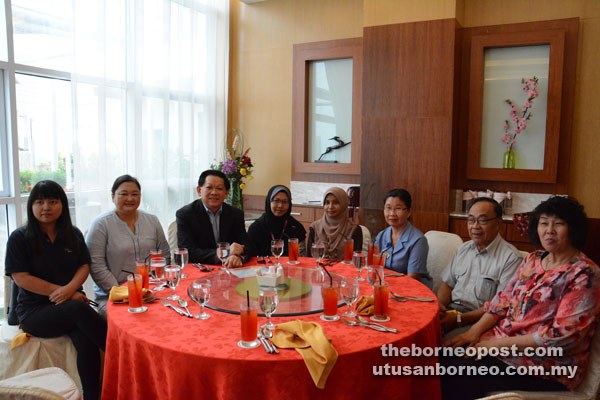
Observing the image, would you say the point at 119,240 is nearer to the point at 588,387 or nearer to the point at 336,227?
the point at 336,227

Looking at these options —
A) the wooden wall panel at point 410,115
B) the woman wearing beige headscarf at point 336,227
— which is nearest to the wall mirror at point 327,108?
the wooden wall panel at point 410,115

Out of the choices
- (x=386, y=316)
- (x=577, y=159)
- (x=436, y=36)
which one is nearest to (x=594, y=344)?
(x=386, y=316)

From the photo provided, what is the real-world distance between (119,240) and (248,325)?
1611 millimetres

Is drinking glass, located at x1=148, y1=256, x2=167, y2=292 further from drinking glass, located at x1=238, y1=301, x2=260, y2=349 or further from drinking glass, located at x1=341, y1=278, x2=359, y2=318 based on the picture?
drinking glass, located at x1=341, y1=278, x2=359, y2=318

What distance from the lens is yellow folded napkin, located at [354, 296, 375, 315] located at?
177cm

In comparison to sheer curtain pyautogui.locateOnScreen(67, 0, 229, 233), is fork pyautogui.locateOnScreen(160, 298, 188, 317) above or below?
below

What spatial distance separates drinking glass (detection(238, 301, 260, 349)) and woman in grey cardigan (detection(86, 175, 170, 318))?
1471 mm

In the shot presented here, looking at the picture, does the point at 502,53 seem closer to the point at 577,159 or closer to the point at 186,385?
the point at 577,159

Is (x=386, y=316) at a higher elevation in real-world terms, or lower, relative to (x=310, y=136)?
lower

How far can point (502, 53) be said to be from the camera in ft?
13.5

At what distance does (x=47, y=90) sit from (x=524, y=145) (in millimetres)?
4053

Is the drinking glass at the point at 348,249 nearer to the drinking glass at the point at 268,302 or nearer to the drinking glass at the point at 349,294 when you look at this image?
the drinking glass at the point at 349,294

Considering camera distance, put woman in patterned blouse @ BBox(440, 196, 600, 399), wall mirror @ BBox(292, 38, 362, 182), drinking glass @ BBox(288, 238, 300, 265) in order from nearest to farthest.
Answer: woman in patterned blouse @ BBox(440, 196, 600, 399), drinking glass @ BBox(288, 238, 300, 265), wall mirror @ BBox(292, 38, 362, 182)

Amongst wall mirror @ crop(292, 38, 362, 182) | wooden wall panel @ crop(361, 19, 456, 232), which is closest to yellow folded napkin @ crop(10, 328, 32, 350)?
wooden wall panel @ crop(361, 19, 456, 232)
